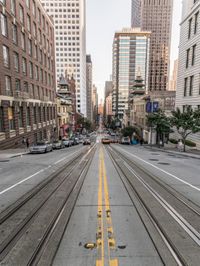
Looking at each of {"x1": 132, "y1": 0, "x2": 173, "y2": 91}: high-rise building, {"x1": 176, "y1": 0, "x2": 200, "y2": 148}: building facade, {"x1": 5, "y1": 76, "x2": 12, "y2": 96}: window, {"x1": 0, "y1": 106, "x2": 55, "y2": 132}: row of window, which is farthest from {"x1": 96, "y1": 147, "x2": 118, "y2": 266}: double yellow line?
{"x1": 132, "y1": 0, "x2": 173, "y2": 91}: high-rise building

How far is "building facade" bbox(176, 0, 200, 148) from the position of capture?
961 inches

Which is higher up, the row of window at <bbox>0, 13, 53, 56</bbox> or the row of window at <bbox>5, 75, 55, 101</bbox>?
the row of window at <bbox>0, 13, 53, 56</bbox>

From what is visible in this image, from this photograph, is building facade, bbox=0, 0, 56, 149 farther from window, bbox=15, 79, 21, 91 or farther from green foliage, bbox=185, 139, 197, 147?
green foliage, bbox=185, 139, 197, 147

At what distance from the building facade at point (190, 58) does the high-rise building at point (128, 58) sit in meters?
88.6

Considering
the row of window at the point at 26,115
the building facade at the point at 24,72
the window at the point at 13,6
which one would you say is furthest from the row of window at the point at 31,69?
the row of window at the point at 26,115

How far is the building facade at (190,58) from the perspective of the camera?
2441 cm

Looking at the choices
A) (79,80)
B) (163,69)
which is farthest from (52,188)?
(163,69)

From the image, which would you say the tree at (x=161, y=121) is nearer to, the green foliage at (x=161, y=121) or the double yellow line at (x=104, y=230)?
the green foliage at (x=161, y=121)

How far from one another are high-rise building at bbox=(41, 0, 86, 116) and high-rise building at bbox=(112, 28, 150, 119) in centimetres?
2971

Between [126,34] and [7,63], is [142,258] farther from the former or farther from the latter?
[126,34]

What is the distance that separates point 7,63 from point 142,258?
27.4 metres

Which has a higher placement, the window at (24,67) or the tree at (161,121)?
the window at (24,67)

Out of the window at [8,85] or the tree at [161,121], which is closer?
the window at [8,85]

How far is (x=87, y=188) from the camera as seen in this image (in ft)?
22.9
